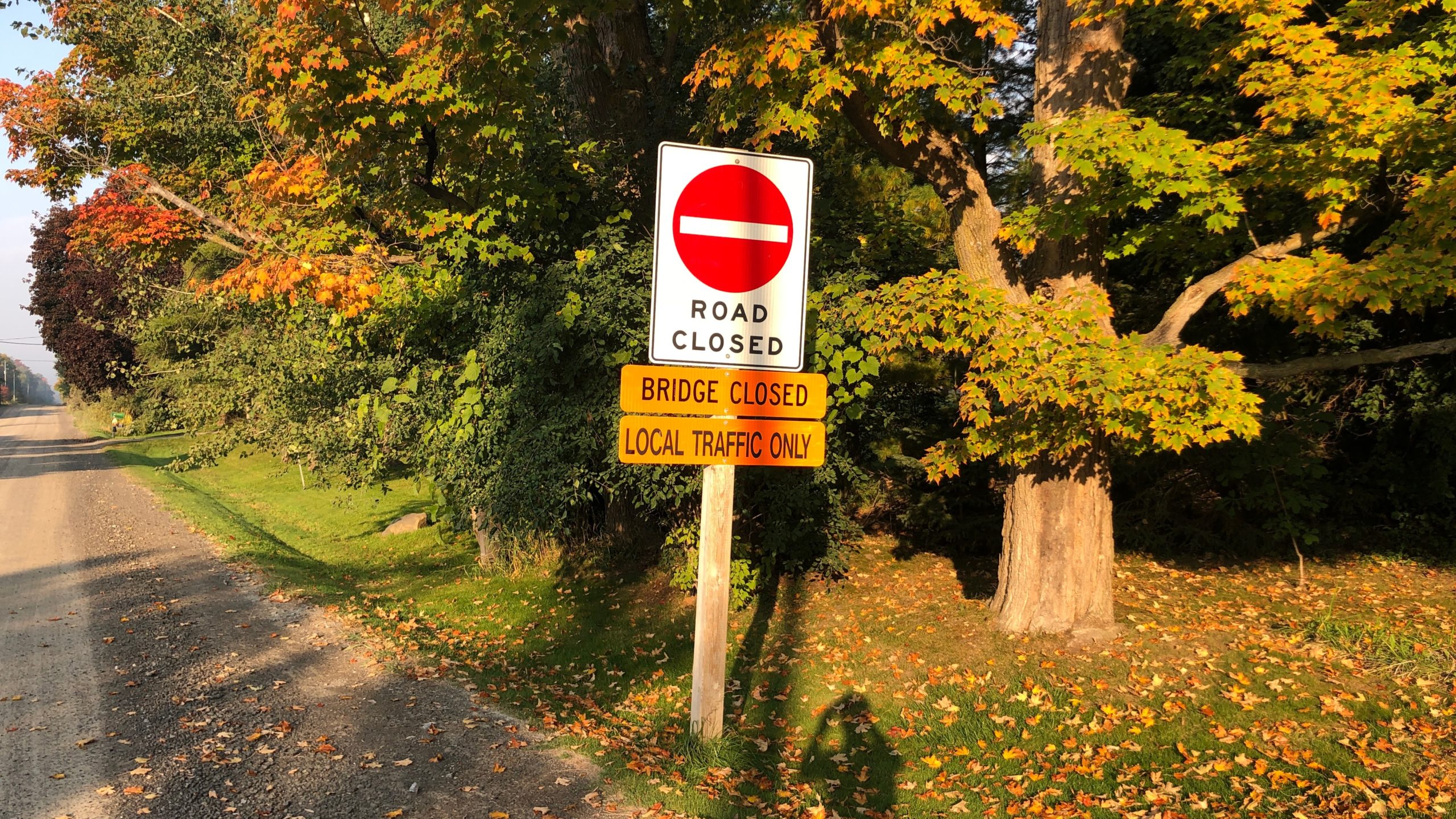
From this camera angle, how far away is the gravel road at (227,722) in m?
4.72

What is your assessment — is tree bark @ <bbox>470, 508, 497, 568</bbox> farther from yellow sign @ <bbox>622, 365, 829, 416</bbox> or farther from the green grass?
yellow sign @ <bbox>622, 365, 829, 416</bbox>

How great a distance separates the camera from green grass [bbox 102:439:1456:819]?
499 centimetres

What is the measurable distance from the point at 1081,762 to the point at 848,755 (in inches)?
52.5

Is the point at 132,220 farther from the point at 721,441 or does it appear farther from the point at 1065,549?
the point at 1065,549

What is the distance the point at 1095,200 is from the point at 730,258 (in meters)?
3.22

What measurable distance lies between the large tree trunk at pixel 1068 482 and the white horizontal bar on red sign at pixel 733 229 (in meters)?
A: 3.55

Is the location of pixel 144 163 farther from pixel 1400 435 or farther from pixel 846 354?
pixel 1400 435

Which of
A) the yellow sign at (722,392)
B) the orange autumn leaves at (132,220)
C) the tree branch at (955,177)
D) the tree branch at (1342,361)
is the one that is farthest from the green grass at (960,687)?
the orange autumn leaves at (132,220)

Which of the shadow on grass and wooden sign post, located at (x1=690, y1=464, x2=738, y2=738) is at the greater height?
wooden sign post, located at (x1=690, y1=464, x2=738, y2=738)

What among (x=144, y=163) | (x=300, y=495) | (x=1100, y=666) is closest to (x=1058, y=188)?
(x=1100, y=666)

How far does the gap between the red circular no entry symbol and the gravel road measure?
2.67 metres

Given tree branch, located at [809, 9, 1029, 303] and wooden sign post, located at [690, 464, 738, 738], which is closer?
wooden sign post, located at [690, 464, 738, 738]

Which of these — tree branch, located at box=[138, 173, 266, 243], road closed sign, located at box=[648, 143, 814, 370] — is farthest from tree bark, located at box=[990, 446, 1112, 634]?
tree branch, located at box=[138, 173, 266, 243]

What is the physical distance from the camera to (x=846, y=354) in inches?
306
